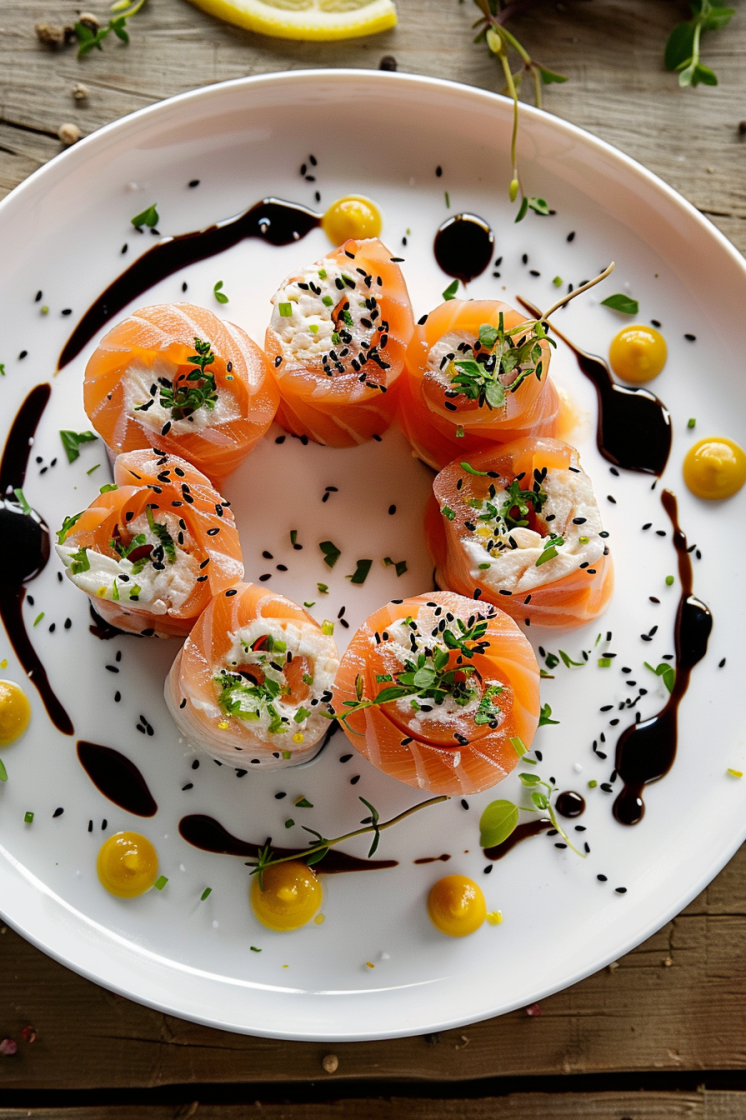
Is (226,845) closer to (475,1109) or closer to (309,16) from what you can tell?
(475,1109)

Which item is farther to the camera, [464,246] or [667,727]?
[464,246]

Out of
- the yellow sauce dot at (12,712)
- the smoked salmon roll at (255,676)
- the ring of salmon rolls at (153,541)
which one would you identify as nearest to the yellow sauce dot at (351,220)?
the ring of salmon rolls at (153,541)

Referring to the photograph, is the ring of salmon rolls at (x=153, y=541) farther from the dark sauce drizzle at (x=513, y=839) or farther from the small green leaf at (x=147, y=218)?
the dark sauce drizzle at (x=513, y=839)


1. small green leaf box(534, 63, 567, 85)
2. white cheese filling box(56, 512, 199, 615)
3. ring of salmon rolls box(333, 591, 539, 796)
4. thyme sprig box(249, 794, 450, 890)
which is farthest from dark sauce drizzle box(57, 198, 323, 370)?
thyme sprig box(249, 794, 450, 890)

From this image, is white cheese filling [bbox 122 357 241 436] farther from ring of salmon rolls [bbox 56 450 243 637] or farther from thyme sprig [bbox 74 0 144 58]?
thyme sprig [bbox 74 0 144 58]

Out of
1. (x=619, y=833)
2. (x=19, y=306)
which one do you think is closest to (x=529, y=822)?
(x=619, y=833)

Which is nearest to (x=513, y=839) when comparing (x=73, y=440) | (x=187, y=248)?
(x=73, y=440)
